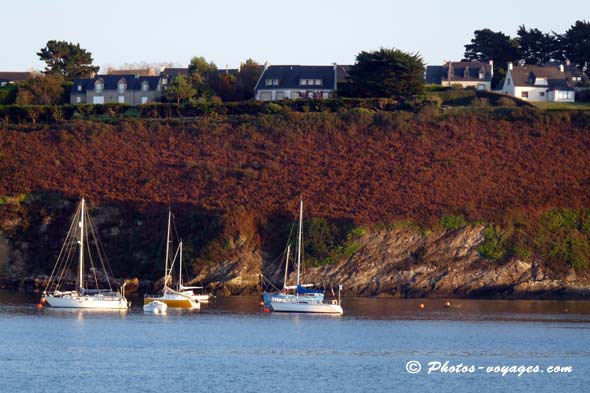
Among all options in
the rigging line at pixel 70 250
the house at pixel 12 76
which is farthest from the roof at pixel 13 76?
the rigging line at pixel 70 250

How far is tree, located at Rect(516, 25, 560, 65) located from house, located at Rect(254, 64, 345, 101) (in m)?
26.5

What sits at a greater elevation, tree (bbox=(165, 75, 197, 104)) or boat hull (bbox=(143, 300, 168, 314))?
tree (bbox=(165, 75, 197, 104))

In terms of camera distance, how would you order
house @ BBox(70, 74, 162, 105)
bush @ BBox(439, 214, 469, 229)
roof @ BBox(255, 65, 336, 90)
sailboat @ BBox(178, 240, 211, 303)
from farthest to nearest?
1. house @ BBox(70, 74, 162, 105)
2. roof @ BBox(255, 65, 336, 90)
3. bush @ BBox(439, 214, 469, 229)
4. sailboat @ BBox(178, 240, 211, 303)

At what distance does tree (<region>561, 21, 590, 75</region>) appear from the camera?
143m

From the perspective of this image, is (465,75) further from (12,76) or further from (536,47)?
(12,76)

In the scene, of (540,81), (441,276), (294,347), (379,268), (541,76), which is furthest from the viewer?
(541,76)

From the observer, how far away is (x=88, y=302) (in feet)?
266

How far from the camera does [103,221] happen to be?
9494 cm

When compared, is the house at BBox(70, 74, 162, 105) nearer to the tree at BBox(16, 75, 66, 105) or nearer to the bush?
the tree at BBox(16, 75, 66, 105)

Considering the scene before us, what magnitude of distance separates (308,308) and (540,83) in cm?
6072

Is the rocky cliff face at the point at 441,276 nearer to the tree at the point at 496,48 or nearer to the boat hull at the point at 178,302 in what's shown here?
the boat hull at the point at 178,302

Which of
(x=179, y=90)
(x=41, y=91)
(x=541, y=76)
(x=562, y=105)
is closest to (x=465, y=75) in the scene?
(x=541, y=76)

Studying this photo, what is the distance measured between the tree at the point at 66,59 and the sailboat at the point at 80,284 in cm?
5272

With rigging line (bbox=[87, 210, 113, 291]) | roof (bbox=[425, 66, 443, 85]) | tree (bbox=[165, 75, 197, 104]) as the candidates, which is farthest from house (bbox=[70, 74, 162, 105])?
rigging line (bbox=[87, 210, 113, 291])
